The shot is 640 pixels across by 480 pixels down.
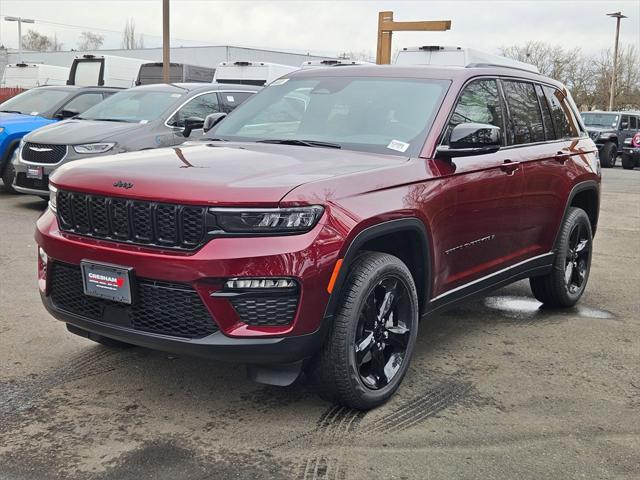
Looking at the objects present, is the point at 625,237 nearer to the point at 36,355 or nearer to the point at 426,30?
the point at 36,355

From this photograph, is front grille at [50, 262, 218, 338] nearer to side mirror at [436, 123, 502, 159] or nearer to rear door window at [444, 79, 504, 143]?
side mirror at [436, 123, 502, 159]

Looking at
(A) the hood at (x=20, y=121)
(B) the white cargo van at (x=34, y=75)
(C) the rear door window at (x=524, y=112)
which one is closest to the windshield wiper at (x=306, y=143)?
(C) the rear door window at (x=524, y=112)

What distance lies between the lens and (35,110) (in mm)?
12070

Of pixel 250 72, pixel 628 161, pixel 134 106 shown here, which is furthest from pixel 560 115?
pixel 628 161

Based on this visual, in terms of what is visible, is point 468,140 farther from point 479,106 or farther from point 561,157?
point 561,157

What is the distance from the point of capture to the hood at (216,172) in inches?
130

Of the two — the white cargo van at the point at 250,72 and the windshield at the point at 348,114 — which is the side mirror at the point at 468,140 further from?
the white cargo van at the point at 250,72

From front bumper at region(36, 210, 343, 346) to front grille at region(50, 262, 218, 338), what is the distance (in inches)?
1.4

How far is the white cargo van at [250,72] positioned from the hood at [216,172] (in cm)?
1378

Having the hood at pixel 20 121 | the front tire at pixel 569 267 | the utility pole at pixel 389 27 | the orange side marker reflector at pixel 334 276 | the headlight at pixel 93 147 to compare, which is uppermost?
the utility pole at pixel 389 27

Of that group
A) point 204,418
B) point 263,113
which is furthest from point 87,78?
point 204,418

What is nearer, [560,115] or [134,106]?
[560,115]

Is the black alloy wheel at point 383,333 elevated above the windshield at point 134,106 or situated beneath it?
situated beneath

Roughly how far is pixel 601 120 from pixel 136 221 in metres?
23.9
